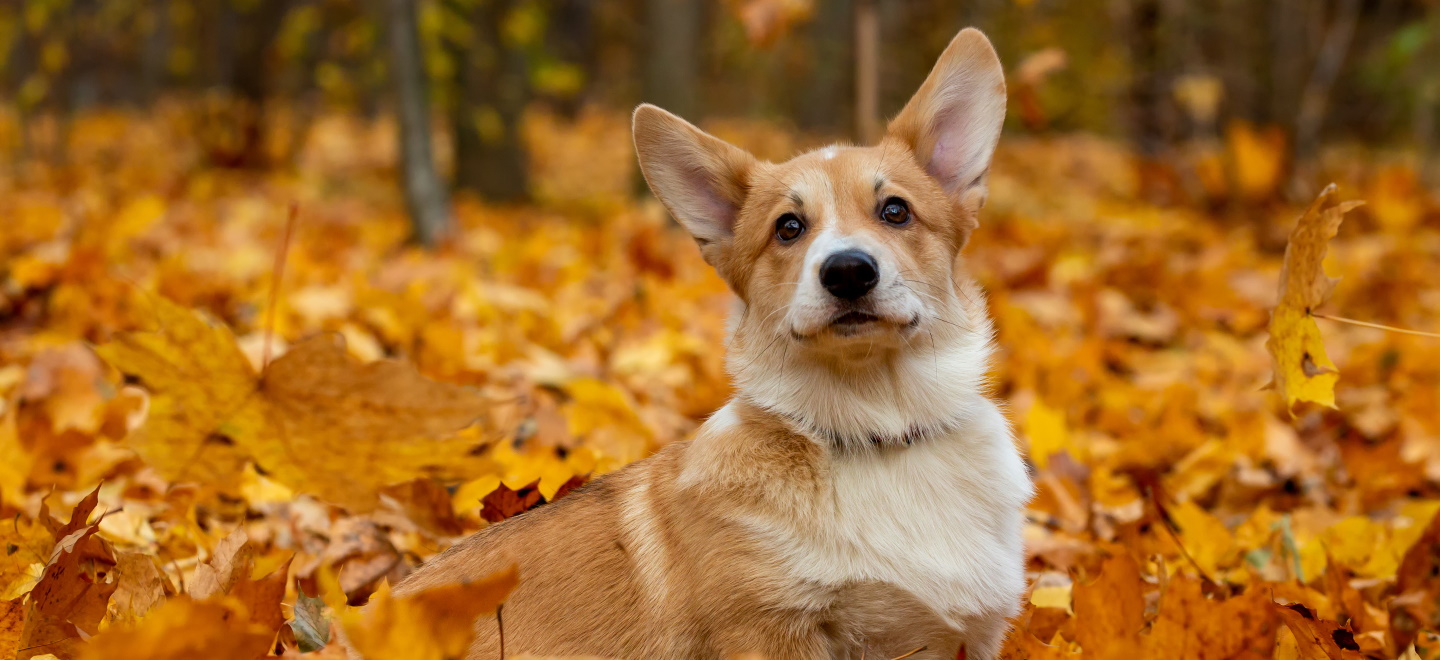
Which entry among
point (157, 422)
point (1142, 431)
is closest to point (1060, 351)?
point (1142, 431)

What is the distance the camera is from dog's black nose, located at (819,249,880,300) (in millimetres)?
2232

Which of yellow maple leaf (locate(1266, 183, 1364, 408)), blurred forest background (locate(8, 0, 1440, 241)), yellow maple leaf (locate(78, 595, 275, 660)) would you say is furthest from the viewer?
blurred forest background (locate(8, 0, 1440, 241))

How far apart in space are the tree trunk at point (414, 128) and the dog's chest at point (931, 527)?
547 cm

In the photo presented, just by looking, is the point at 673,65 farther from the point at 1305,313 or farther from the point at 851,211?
the point at 1305,313

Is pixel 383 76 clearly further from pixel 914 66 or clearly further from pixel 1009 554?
pixel 1009 554

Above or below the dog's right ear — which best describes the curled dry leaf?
below

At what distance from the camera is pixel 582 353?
4867mm

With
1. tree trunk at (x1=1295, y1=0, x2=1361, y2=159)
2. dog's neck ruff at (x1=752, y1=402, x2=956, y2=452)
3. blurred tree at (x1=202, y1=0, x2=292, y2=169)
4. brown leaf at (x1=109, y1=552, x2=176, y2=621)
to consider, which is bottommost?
blurred tree at (x1=202, y1=0, x2=292, y2=169)

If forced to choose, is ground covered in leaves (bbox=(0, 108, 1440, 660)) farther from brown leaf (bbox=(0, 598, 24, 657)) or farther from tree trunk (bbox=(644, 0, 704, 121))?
tree trunk (bbox=(644, 0, 704, 121))

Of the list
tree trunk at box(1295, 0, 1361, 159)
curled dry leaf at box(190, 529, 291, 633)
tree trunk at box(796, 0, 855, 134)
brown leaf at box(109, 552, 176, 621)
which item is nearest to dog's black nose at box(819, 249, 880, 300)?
curled dry leaf at box(190, 529, 291, 633)

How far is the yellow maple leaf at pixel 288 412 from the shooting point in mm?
2625

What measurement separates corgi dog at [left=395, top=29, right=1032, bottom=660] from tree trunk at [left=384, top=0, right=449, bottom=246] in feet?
15.5

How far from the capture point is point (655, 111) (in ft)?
8.46

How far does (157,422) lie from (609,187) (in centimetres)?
1187
